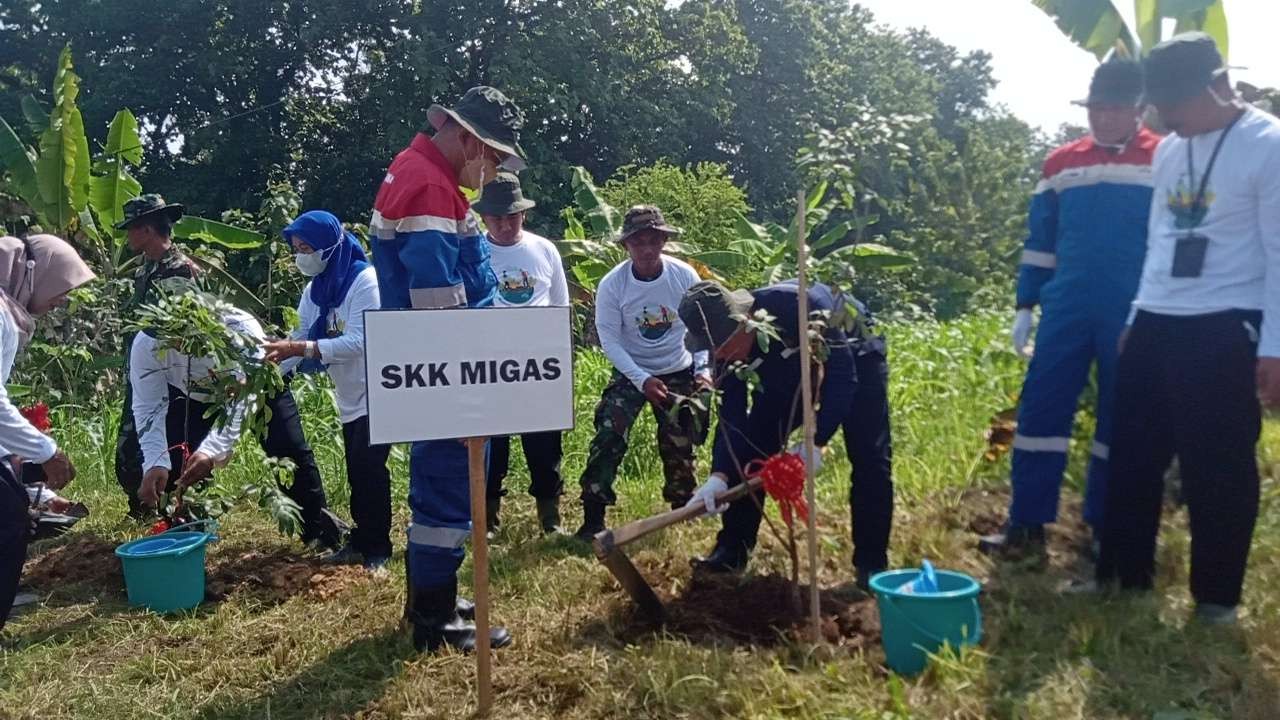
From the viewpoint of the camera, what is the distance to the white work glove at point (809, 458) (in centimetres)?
310

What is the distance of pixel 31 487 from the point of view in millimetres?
5086

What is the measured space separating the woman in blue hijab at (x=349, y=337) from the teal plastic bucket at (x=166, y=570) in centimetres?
74

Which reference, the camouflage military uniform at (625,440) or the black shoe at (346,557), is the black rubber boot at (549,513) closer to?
the camouflage military uniform at (625,440)

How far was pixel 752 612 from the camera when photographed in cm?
362

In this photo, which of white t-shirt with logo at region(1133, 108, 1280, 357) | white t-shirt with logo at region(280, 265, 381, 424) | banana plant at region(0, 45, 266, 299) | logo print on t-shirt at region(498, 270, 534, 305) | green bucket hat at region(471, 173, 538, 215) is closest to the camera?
white t-shirt with logo at region(1133, 108, 1280, 357)

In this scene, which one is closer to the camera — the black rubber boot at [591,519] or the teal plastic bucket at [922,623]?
the teal plastic bucket at [922,623]

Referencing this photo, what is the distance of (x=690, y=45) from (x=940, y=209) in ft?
33.9

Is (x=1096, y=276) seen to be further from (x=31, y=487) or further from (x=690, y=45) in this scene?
(x=690, y=45)

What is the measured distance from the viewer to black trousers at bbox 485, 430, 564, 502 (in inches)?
205

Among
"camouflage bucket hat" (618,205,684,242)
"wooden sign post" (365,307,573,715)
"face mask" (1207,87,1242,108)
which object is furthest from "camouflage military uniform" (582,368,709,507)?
"face mask" (1207,87,1242,108)

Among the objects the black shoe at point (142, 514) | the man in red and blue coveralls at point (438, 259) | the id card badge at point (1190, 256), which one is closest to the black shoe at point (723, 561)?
the man in red and blue coveralls at point (438, 259)

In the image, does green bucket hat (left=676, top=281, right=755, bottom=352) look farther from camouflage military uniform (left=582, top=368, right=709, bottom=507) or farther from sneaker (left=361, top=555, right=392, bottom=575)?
sneaker (left=361, top=555, right=392, bottom=575)

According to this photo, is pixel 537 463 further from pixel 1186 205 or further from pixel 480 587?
pixel 1186 205

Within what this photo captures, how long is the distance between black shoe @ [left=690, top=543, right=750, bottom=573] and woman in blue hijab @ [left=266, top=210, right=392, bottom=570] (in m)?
1.64
